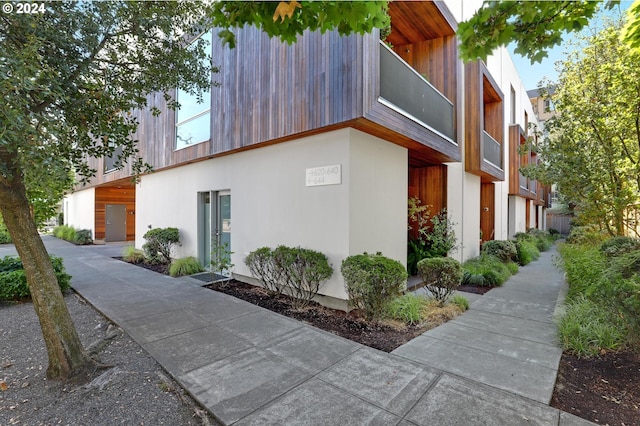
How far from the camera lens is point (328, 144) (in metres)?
5.40

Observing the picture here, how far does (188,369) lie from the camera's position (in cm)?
319

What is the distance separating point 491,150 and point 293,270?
8.63 meters

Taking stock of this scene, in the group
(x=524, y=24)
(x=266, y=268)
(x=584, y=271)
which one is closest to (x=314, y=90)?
(x=524, y=24)

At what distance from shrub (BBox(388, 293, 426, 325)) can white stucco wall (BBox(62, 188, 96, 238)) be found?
738 inches

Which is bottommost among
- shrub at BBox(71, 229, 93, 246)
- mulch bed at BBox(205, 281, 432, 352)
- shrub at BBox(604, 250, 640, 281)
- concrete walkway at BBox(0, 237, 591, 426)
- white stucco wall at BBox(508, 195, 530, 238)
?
mulch bed at BBox(205, 281, 432, 352)

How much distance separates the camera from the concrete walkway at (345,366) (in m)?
2.51

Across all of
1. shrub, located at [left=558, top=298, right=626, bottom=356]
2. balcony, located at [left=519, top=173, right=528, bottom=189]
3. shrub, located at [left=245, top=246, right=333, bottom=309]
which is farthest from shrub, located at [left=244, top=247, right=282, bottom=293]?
balcony, located at [left=519, top=173, right=528, bottom=189]

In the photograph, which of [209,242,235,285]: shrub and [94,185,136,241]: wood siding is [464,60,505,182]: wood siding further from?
[94,185,136,241]: wood siding

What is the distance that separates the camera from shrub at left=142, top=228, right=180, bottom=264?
915cm

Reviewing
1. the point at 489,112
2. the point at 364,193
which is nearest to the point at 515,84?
the point at 489,112

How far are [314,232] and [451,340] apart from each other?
9.11ft

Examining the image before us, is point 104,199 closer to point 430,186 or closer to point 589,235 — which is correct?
point 430,186

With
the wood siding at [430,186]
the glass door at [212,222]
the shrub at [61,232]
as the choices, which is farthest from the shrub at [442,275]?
the shrub at [61,232]

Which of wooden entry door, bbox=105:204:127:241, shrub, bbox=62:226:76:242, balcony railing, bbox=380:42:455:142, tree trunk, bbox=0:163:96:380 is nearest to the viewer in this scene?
tree trunk, bbox=0:163:96:380
